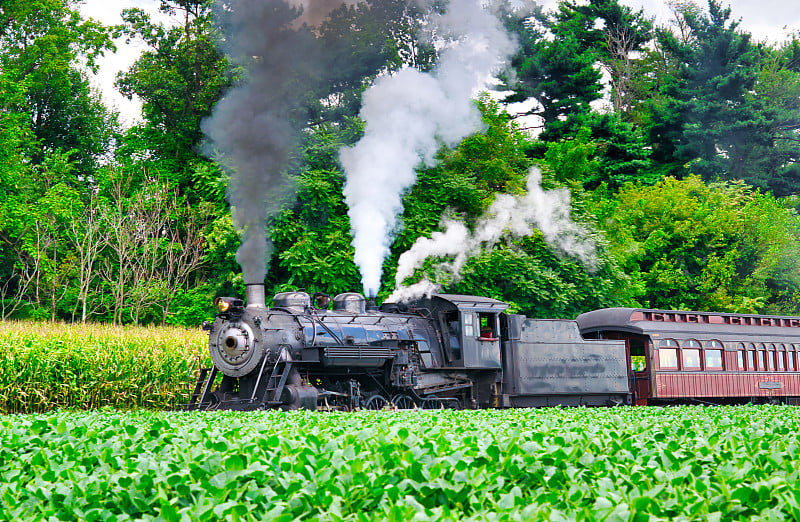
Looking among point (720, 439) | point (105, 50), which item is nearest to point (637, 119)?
point (105, 50)

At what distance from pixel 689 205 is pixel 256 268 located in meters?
23.8

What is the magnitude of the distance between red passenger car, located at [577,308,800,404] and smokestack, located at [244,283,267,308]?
8670 mm

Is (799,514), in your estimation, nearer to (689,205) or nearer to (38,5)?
(689,205)

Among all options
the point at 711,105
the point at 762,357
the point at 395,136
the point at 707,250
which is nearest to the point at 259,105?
the point at 395,136

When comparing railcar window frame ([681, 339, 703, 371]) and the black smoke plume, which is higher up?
the black smoke plume

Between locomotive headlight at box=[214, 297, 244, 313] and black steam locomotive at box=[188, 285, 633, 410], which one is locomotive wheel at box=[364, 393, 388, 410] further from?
locomotive headlight at box=[214, 297, 244, 313]

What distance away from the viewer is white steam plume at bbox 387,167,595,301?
84.2 ft

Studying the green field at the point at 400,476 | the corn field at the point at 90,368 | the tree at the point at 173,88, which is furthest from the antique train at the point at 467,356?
the tree at the point at 173,88

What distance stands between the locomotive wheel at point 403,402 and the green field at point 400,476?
27.3 ft

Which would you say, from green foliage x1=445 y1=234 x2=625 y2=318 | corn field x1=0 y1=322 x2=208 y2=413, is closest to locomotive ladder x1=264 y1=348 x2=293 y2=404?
corn field x1=0 y1=322 x2=208 y2=413

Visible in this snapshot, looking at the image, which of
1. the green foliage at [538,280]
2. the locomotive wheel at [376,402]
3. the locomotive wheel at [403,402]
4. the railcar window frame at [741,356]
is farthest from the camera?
the green foliage at [538,280]

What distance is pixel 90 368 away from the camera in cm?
1600

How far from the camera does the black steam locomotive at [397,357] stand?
1305 centimetres

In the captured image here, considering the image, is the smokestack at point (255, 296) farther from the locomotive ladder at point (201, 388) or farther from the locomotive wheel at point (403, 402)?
the locomotive wheel at point (403, 402)
